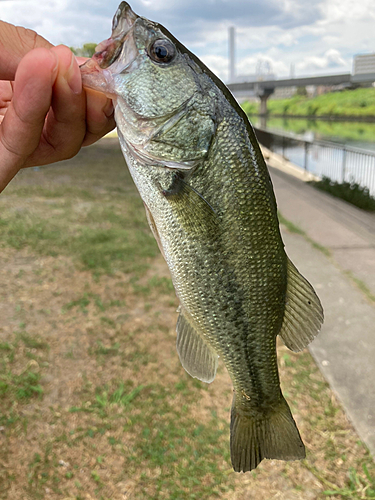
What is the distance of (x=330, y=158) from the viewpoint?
17.8m

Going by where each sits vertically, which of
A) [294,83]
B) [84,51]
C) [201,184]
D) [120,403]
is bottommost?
[120,403]

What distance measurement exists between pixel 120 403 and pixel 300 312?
106 inches

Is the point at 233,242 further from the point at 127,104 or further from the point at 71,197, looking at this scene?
the point at 71,197

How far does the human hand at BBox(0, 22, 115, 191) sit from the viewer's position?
1298 millimetres

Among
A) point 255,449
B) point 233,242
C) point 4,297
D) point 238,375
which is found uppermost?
point 233,242

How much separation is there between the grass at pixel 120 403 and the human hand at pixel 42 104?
8.19ft

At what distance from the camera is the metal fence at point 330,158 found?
13742mm

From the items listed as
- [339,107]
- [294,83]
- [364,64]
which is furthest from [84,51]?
[339,107]

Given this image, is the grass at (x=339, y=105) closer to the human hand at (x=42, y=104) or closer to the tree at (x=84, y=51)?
the tree at (x=84, y=51)

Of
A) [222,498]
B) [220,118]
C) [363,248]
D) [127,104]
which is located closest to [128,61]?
[127,104]

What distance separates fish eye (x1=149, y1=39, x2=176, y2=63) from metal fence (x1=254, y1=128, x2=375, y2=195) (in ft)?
37.0

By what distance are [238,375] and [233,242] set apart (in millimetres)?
576

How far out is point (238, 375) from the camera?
173cm

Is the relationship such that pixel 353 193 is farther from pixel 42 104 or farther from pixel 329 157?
pixel 42 104
